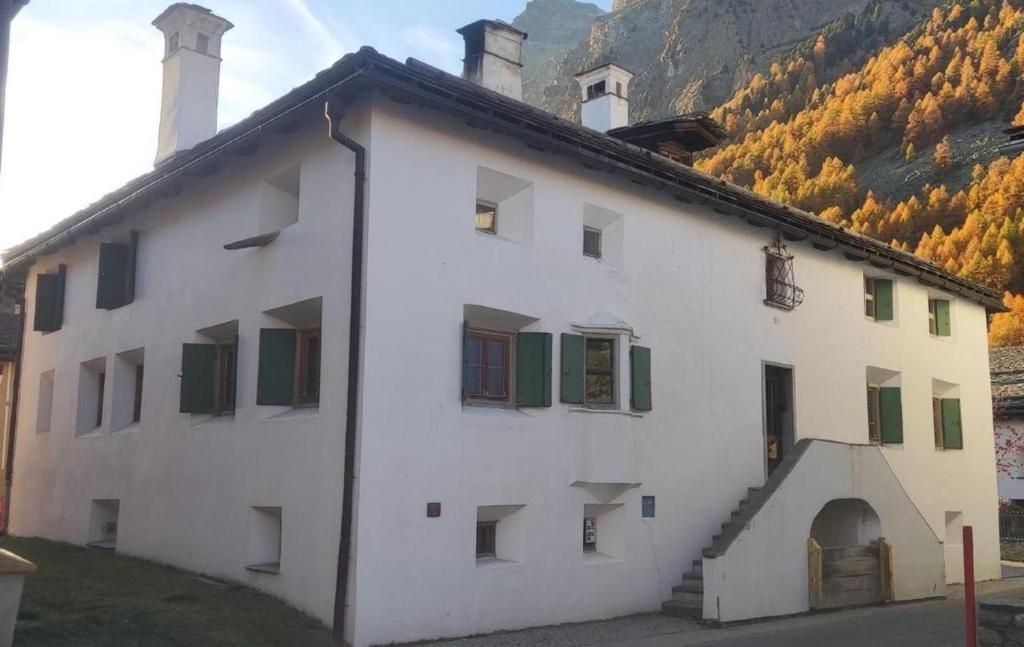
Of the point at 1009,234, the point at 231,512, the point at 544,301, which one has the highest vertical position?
the point at 1009,234

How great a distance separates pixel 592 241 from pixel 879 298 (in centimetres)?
908

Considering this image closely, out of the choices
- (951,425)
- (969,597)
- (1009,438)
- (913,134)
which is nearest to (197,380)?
(969,597)

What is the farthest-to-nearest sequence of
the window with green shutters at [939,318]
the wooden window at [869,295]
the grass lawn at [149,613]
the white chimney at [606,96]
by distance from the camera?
the window with green shutters at [939,318] < the white chimney at [606,96] < the wooden window at [869,295] < the grass lawn at [149,613]

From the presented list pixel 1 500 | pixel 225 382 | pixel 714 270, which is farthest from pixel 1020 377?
pixel 1 500

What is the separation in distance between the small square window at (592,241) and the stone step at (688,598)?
524cm

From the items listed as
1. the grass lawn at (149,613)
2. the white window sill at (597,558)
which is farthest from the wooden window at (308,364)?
the white window sill at (597,558)

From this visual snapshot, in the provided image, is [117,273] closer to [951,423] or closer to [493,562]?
[493,562]

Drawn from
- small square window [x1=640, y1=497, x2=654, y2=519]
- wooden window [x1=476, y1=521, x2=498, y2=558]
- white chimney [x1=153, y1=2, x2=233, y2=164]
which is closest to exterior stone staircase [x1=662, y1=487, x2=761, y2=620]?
small square window [x1=640, y1=497, x2=654, y2=519]

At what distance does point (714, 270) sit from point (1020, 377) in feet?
76.0

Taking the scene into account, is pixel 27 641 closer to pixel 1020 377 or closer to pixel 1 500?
pixel 1 500

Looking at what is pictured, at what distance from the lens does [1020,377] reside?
114ft

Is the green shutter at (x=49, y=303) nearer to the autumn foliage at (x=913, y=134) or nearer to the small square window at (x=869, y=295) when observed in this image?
the small square window at (x=869, y=295)

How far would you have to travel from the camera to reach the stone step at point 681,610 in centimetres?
1425

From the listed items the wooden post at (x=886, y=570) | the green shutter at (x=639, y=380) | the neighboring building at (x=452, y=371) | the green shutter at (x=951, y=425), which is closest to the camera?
the neighboring building at (x=452, y=371)
